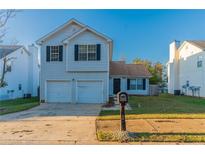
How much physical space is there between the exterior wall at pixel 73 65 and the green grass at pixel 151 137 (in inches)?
369

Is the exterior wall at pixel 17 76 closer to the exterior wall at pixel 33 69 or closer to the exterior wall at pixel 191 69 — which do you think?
the exterior wall at pixel 33 69

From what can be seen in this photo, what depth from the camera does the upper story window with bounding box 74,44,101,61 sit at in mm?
16219

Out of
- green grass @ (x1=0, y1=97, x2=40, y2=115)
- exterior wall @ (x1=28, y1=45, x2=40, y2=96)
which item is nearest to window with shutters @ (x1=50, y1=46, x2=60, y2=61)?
green grass @ (x1=0, y1=97, x2=40, y2=115)

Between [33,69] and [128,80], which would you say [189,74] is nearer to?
[128,80]

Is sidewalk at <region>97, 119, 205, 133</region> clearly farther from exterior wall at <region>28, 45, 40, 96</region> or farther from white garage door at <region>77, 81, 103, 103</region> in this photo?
exterior wall at <region>28, 45, 40, 96</region>

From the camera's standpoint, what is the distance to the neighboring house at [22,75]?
20172 mm

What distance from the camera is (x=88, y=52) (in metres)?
16.3

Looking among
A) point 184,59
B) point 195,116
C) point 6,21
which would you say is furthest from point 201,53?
point 6,21

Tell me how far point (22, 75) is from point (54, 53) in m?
7.15

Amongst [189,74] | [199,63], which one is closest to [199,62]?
[199,63]

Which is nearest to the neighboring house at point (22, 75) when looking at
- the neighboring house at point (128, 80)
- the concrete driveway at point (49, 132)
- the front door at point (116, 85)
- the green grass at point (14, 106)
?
the green grass at point (14, 106)

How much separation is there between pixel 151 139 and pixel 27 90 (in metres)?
19.3

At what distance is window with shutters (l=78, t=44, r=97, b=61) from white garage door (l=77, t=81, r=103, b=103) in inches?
64.7
